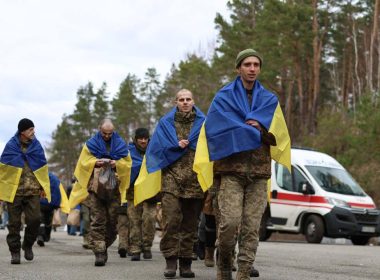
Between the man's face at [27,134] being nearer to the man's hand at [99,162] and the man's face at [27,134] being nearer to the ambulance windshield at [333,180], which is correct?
the man's hand at [99,162]

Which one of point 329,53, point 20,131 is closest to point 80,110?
point 329,53

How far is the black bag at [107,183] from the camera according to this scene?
34.2 feet

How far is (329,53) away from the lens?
47.4m

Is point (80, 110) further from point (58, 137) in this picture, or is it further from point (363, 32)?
point (363, 32)

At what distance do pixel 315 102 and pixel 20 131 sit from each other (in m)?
31.8

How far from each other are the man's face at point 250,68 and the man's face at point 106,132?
12.3 ft

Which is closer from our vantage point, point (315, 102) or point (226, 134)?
point (226, 134)

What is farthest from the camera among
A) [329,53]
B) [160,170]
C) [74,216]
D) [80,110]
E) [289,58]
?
[80,110]

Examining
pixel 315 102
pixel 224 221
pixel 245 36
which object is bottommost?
pixel 224 221

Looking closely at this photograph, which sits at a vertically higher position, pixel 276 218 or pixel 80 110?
pixel 80 110

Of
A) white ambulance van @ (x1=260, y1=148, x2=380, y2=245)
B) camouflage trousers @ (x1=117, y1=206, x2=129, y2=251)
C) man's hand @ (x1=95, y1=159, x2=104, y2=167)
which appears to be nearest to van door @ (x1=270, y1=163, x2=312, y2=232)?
white ambulance van @ (x1=260, y1=148, x2=380, y2=245)


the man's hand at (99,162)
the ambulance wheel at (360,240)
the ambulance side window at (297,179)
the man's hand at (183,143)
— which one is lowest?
the ambulance wheel at (360,240)

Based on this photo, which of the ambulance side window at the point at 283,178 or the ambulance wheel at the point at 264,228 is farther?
the ambulance wheel at the point at 264,228

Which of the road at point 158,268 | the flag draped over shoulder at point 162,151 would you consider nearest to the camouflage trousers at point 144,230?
the road at point 158,268
